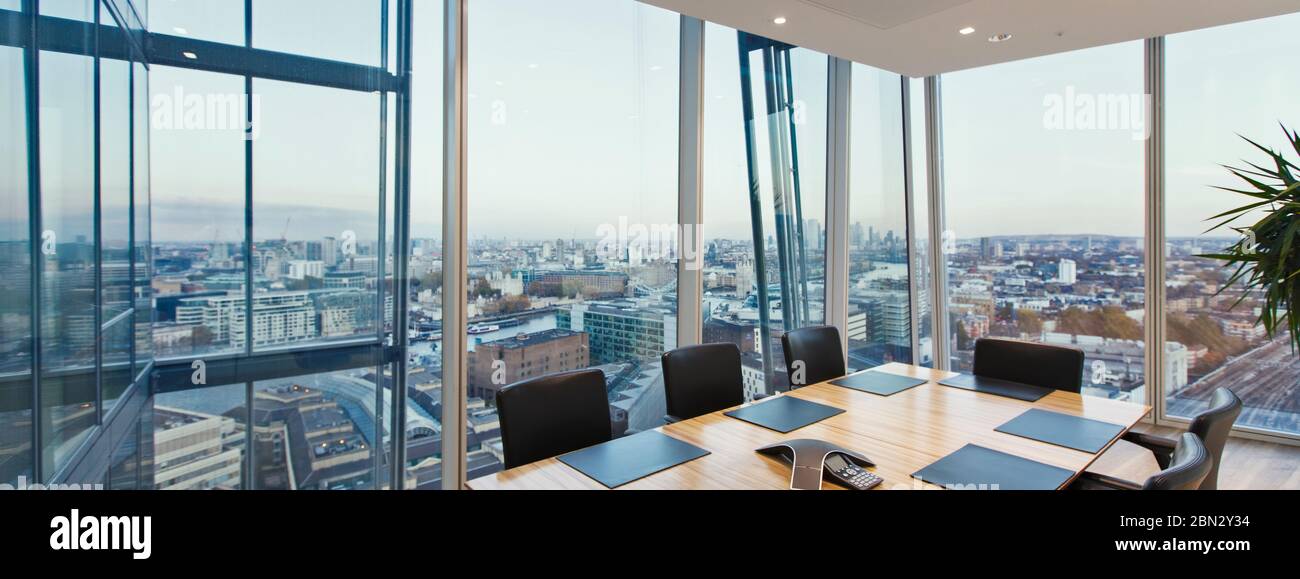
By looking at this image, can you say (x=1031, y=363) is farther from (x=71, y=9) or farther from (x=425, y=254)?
(x=71, y=9)

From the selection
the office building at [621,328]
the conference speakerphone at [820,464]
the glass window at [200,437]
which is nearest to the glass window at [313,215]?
the glass window at [200,437]

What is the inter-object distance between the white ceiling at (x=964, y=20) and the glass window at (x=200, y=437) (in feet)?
9.17

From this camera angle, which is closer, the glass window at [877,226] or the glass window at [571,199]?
the glass window at [571,199]

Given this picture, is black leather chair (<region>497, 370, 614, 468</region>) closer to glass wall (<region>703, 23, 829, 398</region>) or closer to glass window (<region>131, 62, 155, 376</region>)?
glass window (<region>131, 62, 155, 376</region>)

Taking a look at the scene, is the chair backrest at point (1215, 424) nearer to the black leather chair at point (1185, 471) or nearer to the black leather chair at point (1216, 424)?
the black leather chair at point (1216, 424)

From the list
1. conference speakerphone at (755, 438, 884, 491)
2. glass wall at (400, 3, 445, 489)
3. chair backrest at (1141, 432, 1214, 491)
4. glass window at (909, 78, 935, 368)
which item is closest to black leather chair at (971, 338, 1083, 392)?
chair backrest at (1141, 432, 1214, 491)

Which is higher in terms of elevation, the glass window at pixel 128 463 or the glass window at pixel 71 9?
the glass window at pixel 71 9

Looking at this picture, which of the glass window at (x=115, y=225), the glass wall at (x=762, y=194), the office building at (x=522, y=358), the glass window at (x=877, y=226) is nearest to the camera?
the glass window at (x=115, y=225)

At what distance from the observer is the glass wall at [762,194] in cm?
413

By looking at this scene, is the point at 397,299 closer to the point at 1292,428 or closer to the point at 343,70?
the point at 343,70

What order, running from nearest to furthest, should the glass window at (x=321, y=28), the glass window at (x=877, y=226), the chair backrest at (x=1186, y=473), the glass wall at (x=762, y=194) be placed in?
the chair backrest at (x=1186, y=473), the glass window at (x=321, y=28), the glass wall at (x=762, y=194), the glass window at (x=877, y=226)
